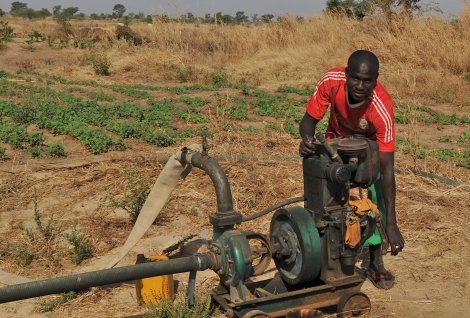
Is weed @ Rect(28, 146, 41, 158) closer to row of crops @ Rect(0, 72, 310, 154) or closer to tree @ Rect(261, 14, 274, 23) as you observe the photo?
row of crops @ Rect(0, 72, 310, 154)

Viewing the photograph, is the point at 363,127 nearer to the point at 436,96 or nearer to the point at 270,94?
the point at 270,94

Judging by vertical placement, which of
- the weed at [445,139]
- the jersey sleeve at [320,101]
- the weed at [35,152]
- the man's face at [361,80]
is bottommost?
the weed at [445,139]

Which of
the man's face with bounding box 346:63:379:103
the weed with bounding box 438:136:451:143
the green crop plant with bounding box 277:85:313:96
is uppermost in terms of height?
the man's face with bounding box 346:63:379:103

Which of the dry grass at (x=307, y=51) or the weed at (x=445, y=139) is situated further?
the dry grass at (x=307, y=51)

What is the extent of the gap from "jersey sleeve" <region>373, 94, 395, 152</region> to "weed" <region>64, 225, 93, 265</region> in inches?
91.4

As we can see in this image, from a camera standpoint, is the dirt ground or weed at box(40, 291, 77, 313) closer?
weed at box(40, 291, 77, 313)

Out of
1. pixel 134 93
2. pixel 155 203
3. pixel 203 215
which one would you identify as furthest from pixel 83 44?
pixel 155 203

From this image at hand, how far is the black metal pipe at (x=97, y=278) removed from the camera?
2889 millimetres

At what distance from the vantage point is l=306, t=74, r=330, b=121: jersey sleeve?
13.1 ft

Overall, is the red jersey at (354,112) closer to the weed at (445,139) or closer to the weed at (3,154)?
the weed at (3,154)

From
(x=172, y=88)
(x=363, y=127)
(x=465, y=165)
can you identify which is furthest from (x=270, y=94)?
(x=363, y=127)

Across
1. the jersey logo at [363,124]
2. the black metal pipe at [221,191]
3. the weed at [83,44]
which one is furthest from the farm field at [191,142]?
the weed at [83,44]

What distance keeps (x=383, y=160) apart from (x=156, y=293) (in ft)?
5.40

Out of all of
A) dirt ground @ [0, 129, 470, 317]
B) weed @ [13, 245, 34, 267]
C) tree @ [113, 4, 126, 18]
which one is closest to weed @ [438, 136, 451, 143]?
dirt ground @ [0, 129, 470, 317]
